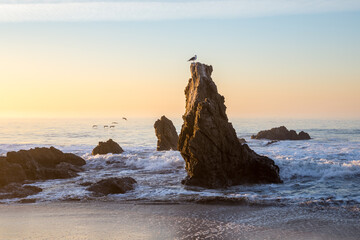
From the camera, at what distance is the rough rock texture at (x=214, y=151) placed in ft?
77.4

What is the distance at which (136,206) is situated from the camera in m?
19.1

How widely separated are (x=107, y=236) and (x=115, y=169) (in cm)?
2019

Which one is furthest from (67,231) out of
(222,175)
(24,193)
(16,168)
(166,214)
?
(16,168)

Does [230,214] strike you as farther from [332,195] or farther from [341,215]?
[332,195]

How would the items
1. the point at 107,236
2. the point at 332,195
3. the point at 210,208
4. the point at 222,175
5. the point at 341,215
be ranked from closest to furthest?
the point at 107,236
the point at 341,215
the point at 210,208
the point at 332,195
the point at 222,175

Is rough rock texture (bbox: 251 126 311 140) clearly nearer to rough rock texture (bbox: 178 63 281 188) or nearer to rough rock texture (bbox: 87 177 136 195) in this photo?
rough rock texture (bbox: 178 63 281 188)

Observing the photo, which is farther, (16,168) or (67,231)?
(16,168)

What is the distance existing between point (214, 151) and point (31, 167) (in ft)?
44.8

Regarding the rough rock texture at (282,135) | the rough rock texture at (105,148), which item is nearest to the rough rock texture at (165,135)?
the rough rock texture at (105,148)

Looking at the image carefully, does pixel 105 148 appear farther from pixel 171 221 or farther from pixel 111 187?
pixel 171 221

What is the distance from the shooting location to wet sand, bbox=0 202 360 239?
1432 cm

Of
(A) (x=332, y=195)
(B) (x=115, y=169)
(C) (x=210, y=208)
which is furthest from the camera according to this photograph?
(B) (x=115, y=169)

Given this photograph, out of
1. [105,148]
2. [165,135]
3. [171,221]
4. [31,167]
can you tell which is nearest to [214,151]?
[171,221]

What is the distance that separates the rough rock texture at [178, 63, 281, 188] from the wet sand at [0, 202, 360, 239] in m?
4.91
